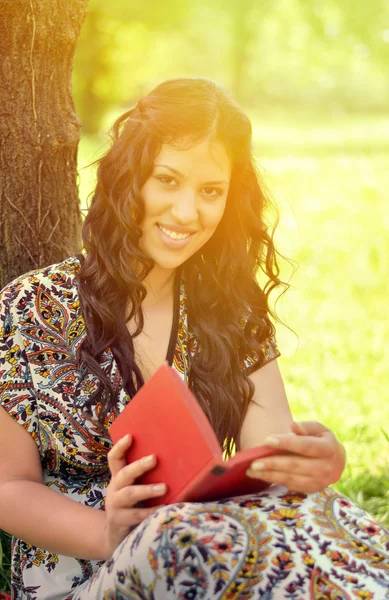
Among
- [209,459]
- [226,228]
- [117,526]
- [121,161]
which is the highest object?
[121,161]

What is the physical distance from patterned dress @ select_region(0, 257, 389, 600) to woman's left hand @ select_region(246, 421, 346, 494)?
39 millimetres

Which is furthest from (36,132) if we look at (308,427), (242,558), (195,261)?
(242,558)

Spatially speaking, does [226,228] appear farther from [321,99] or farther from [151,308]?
[321,99]

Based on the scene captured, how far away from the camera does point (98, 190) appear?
238 centimetres

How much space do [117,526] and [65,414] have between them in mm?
424

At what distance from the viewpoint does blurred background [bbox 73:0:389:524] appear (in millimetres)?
4484

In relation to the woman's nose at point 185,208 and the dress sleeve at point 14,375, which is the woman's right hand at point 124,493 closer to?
the dress sleeve at point 14,375

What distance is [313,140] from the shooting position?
64.8 feet

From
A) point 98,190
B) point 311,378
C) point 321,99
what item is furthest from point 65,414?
point 321,99

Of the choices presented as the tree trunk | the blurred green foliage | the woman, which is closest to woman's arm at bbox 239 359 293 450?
the woman

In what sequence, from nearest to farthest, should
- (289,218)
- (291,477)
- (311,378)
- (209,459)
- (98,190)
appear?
(209,459) → (291,477) → (98,190) → (311,378) → (289,218)

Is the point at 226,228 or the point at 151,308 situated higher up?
the point at 226,228

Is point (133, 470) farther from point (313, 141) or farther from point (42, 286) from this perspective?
point (313, 141)

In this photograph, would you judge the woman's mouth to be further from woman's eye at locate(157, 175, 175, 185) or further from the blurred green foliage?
the blurred green foliage
